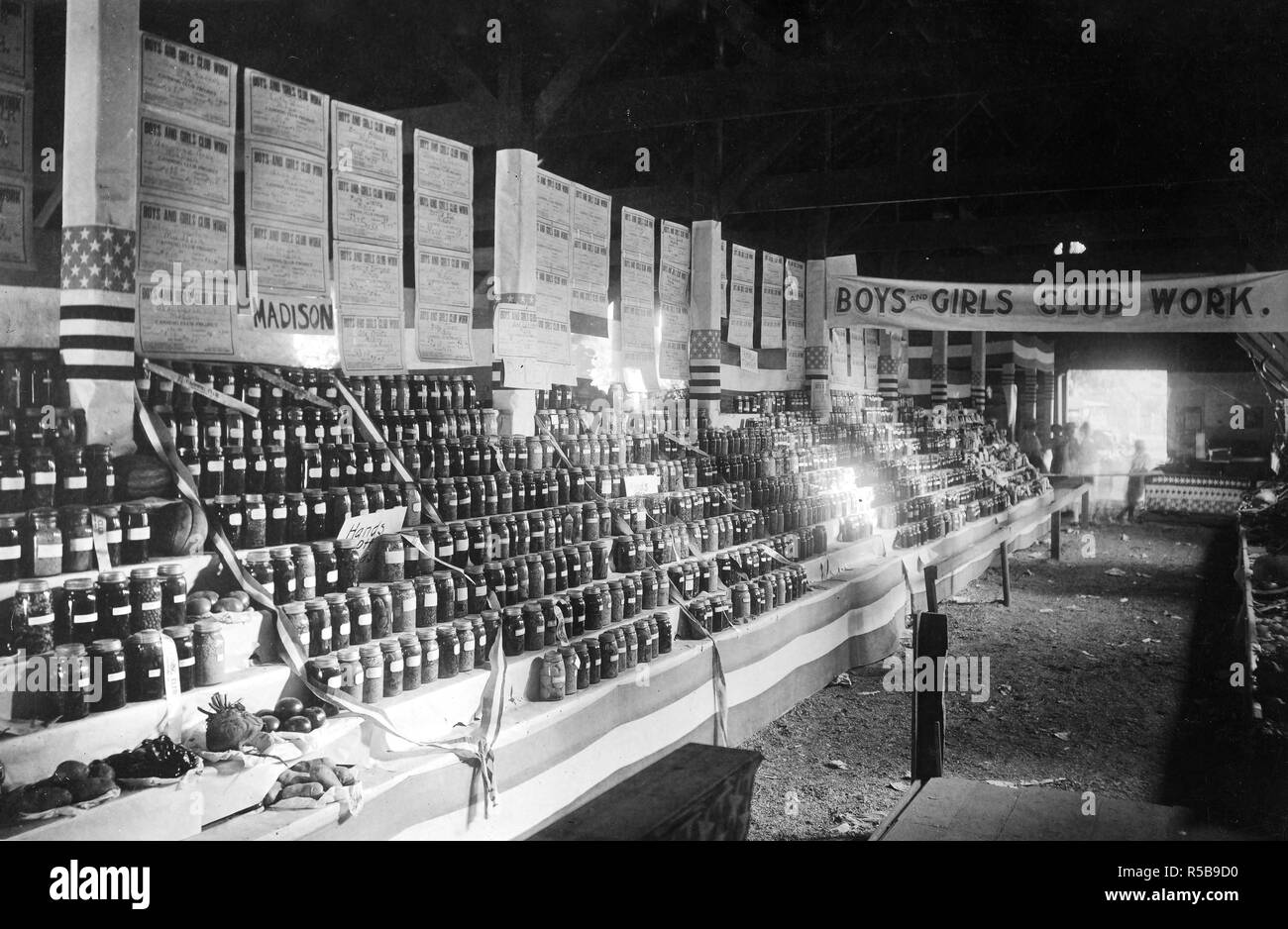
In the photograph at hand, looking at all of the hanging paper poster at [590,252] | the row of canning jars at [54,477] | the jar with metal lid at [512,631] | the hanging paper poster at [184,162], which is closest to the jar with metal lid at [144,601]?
the row of canning jars at [54,477]

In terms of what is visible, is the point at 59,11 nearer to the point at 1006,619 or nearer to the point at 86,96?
the point at 86,96

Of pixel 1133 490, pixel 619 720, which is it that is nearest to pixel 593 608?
pixel 619 720

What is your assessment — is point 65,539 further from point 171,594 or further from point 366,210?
point 366,210

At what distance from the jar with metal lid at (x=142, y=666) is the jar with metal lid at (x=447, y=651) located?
4.31 feet

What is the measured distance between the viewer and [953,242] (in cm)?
1283

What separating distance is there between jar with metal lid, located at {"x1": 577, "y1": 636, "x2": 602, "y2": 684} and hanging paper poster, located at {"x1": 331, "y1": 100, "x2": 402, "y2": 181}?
282cm

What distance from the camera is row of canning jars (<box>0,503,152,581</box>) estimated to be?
3.31 metres

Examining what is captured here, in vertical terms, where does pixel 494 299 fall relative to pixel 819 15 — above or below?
below

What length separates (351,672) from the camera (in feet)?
13.1

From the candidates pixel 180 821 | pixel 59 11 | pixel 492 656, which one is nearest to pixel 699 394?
pixel 492 656

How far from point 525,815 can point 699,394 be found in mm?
5189

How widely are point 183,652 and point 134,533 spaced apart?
1.70 ft

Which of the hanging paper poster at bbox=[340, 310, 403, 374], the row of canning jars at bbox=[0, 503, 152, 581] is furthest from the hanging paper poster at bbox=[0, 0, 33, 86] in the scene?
the row of canning jars at bbox=[0, 503, 152, 581]
